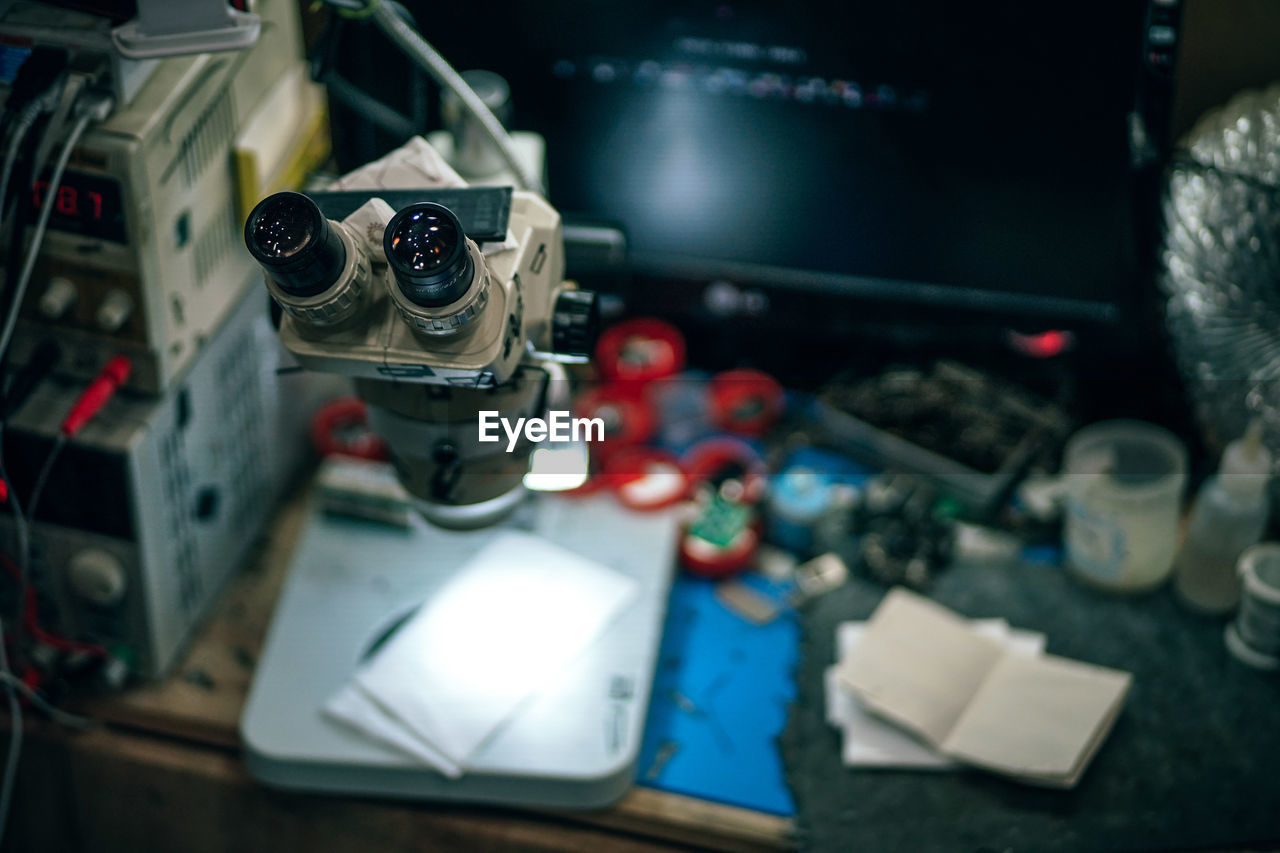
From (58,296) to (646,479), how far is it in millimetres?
634

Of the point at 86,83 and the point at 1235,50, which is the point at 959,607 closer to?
the point at 1235,50

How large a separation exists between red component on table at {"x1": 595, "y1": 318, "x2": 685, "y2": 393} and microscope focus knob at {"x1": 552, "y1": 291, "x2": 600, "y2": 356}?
0.57m

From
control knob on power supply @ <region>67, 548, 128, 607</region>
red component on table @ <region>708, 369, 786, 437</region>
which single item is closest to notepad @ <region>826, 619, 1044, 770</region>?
red component on table @ <region>708, 369, 786, 437</region>

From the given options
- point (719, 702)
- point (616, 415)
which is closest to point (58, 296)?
point (616, 415)

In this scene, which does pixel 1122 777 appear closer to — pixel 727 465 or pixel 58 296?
pixel 727 465

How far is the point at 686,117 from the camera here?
1223mm

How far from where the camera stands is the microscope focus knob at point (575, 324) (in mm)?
846

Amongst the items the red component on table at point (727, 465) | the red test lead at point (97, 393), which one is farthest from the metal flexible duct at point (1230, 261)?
the red test lead at point (97, 393)

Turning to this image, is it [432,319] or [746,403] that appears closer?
[432,319]

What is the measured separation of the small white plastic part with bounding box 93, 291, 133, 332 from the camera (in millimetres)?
1015

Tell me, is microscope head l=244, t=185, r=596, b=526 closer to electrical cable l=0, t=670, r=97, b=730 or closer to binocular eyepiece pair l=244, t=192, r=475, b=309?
binocular eyepiece pair l=244, t=192, r=475, b=309

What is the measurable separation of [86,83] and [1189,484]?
1.23m

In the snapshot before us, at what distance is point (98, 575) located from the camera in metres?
1.10

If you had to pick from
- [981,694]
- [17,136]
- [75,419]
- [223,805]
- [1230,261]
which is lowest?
[223,805]
